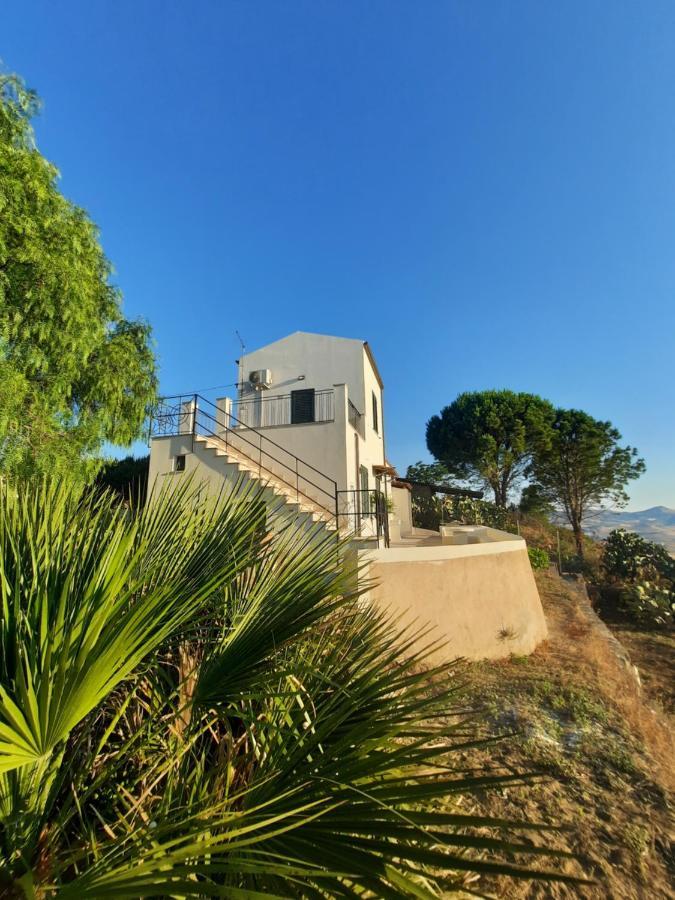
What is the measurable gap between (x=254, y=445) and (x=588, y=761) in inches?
383

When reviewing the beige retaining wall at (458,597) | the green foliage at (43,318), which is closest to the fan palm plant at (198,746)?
the green foliage at (43,318)

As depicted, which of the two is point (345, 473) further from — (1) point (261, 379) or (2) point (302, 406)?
(1) point (261, 379)

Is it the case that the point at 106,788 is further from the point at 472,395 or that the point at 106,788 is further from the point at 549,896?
the point at 472,395

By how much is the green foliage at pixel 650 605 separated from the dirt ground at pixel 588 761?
14.2 feet

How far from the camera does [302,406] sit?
13883 mm

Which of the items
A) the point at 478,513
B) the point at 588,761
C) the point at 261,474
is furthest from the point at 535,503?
the point at 588,761

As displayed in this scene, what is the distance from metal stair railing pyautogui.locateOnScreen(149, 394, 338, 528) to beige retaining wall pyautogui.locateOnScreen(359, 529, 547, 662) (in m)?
2.80

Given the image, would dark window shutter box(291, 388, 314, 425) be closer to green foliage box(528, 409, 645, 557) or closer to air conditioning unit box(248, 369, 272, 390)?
air conditioning unit box(248, 369, 272, 390)

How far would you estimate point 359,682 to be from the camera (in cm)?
219

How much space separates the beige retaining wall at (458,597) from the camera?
8117 millimetres

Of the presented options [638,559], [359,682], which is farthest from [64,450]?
[638,559]

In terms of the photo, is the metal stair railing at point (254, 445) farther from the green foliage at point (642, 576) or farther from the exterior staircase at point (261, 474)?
the green foliage at point (642, 576)

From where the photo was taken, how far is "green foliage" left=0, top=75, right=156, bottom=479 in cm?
665

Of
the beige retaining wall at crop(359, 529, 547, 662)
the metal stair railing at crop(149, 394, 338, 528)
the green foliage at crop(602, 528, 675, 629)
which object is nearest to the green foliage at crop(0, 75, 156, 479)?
the metal stair railing at crop(149, 394, 338, 528)
